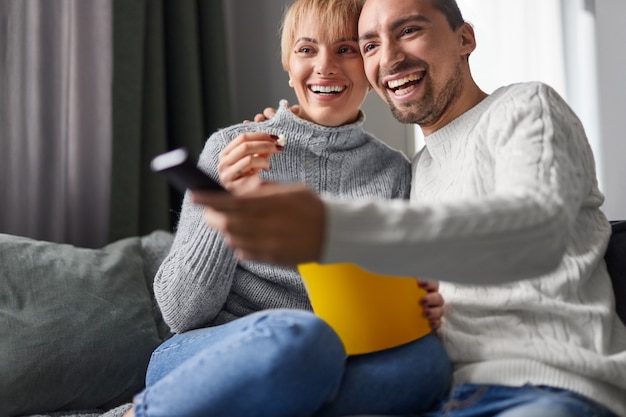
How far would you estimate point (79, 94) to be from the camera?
252 centimetres

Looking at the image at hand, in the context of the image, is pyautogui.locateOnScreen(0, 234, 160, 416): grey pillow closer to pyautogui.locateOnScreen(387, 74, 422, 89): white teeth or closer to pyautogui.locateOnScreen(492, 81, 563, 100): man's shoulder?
pyautogui.locateOnScreen(387, 74, 422, 89): white teeth

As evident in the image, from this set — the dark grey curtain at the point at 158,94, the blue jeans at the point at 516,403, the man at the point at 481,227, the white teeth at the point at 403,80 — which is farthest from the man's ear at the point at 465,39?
the dark grey curtain at the point at 158,94

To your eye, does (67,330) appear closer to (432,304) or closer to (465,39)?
(432,304)

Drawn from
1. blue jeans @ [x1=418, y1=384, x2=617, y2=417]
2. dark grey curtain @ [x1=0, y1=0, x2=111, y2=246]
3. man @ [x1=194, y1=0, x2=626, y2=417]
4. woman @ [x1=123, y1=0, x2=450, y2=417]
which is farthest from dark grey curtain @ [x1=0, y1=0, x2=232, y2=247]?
blue jeans @ [x1=418, y1=384, x2=617, y2=417]

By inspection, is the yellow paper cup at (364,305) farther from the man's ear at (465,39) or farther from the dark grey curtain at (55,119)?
the dark grey curtain at (55,119)

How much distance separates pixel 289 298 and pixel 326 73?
0.49 metres

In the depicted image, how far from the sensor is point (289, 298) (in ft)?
5.17

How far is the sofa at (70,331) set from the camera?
67.9 inches

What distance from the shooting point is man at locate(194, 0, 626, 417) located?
0.81 metres

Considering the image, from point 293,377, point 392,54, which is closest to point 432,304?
point 293,377

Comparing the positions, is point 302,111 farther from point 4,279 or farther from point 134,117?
point 134,117

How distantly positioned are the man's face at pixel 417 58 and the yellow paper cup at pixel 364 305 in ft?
1.43

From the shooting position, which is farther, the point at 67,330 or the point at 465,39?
the point at 67,330

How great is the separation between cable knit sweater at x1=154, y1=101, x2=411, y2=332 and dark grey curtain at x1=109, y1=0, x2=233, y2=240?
0.97m
